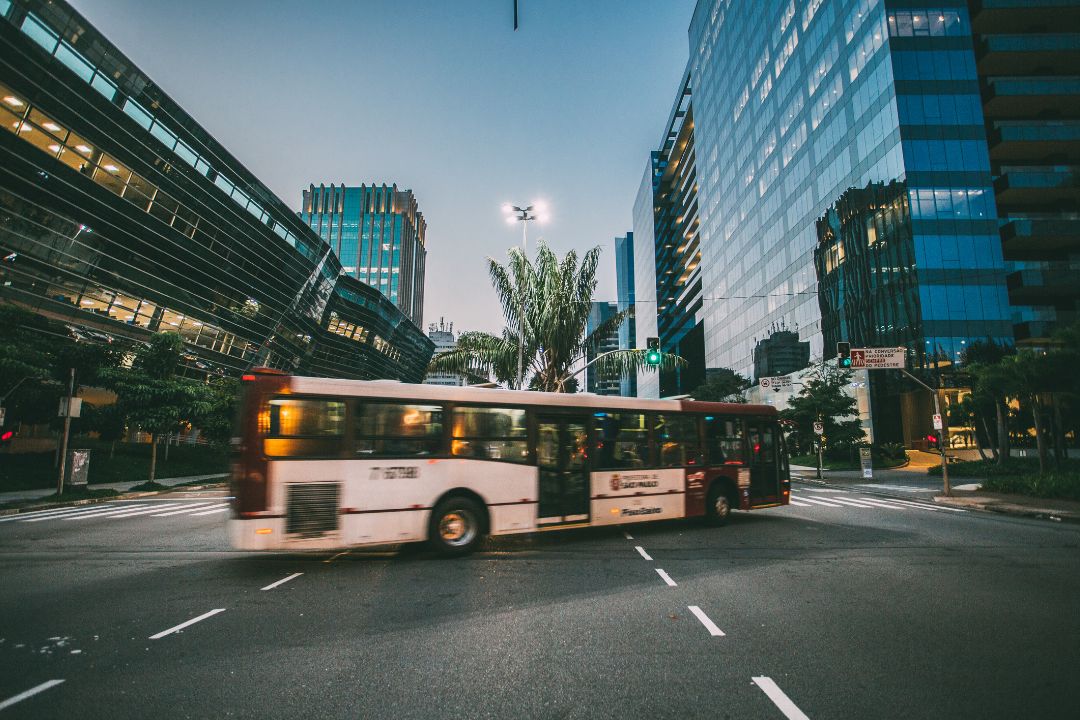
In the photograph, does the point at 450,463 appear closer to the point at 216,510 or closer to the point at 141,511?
the point at 216,510

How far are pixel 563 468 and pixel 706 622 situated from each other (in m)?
5.12

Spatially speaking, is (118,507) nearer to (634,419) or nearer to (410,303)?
(634,419)

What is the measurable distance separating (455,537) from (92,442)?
134 ft

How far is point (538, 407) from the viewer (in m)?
10.4

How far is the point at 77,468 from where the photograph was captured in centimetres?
2053

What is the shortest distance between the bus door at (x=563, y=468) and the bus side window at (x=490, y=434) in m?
0.43

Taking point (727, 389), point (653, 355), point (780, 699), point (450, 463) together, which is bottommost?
point (780, 699)

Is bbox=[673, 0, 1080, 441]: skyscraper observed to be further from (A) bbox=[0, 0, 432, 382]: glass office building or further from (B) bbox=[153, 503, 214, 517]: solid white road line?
(A) bbox=[0, 0, 432, 382]: glass office building

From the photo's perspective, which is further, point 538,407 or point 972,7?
point 972,7

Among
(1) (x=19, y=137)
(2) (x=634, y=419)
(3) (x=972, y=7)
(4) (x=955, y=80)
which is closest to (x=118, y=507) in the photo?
(2) (x=634, y=419)

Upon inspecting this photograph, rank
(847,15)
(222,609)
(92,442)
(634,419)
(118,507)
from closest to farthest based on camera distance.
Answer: (222,609) < (634,419) < (118,507) < (92,442) < (847,15)

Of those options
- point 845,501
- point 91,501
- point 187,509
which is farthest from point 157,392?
point 845,501

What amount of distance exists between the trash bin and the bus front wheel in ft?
76.1

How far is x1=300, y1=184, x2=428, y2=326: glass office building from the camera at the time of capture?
17138 centimetres
